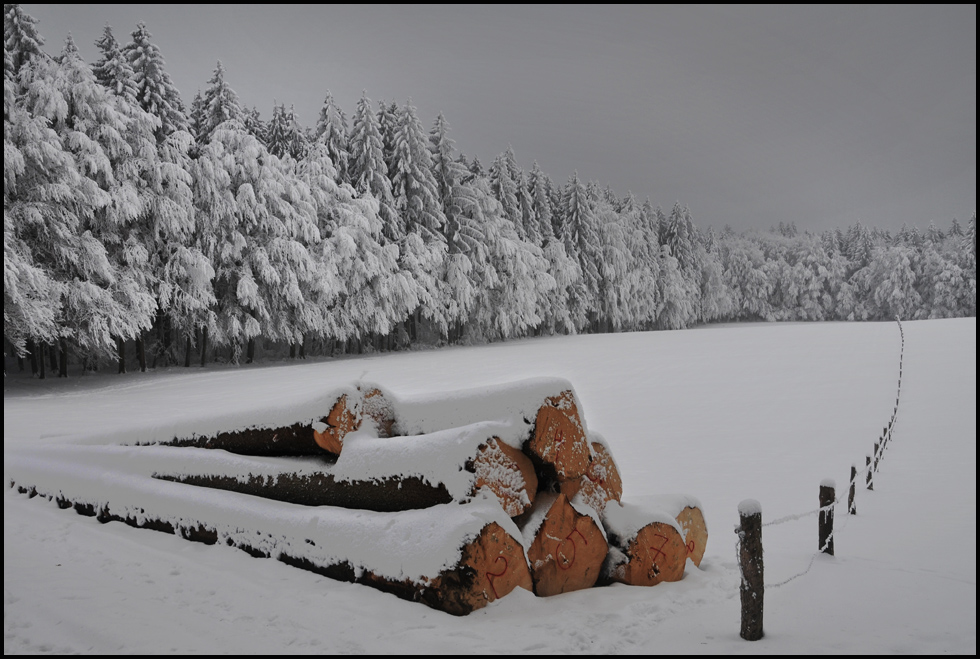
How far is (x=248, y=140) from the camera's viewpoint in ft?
76.0

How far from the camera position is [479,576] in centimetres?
341

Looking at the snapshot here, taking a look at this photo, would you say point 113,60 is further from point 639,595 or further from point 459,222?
point 639,595

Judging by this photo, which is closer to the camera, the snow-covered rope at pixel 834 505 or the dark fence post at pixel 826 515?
the snow-covered rope at pixel 834 505

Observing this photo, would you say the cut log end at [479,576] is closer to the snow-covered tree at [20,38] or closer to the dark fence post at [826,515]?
the dark fence post at [826,515]

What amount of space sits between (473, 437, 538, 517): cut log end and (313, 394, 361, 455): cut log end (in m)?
1.18

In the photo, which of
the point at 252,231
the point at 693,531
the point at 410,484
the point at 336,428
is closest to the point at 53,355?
the point at 252,231

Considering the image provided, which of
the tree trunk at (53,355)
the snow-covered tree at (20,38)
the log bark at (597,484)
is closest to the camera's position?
the log bark at (597,484)

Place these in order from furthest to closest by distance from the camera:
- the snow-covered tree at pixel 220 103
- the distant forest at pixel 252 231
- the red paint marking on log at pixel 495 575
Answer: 1. the snow-covered tree at pixel 220 103
2. the distant forest at pixel 252 231
3. the red paint marking on log at pixel 495 575

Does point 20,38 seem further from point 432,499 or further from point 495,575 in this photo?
point 495,575

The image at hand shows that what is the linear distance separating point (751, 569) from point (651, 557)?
87 cm

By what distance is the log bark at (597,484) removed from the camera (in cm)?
411

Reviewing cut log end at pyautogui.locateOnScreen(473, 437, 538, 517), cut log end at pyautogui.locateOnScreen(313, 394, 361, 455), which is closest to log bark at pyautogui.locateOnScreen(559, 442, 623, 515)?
cut log end at pyautogui.locateOnScreen(473, 437, 538, 517)

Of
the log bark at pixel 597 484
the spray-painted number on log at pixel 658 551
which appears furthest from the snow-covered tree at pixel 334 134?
the spray-painted number on log at pixel 658 551

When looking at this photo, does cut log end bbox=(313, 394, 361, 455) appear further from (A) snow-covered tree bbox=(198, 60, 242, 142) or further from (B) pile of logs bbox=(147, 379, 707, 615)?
(A) snow-covered tree bbox=(198, 60, 242, 142)
